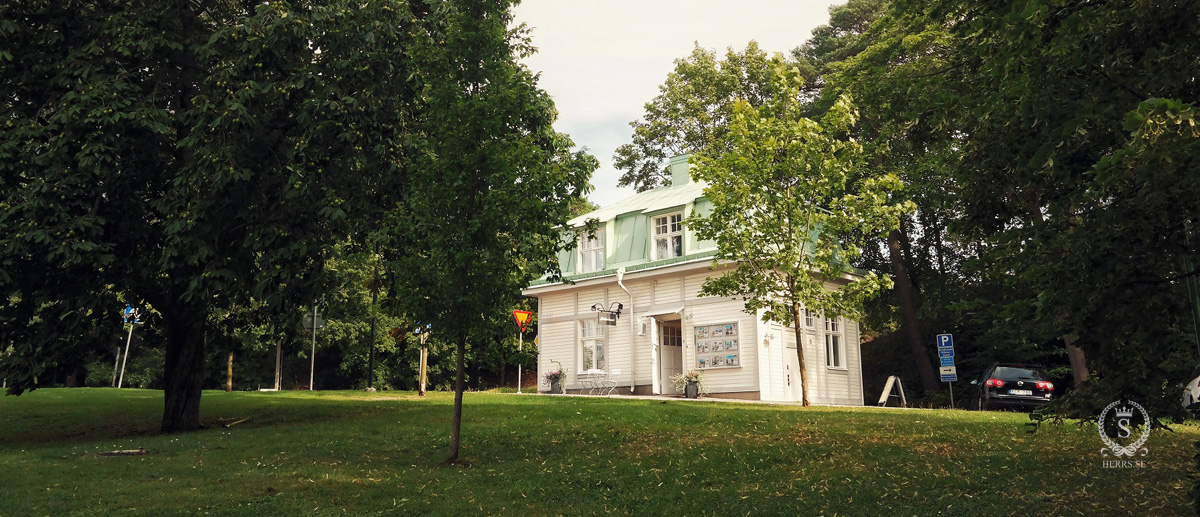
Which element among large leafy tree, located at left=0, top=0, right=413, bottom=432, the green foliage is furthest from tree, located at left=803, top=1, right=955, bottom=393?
large leafy tree, located at left=0, top=0, right=413, bottom=432

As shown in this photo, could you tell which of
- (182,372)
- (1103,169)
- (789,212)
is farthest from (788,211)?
(1103,169)

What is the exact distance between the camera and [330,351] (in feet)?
160

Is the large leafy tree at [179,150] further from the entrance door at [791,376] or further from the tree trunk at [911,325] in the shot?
the tree trunk at [911,325]

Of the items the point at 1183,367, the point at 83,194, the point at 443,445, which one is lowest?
the point at 443,445

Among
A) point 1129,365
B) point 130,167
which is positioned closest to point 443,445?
point 130,167

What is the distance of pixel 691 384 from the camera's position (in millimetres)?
25531

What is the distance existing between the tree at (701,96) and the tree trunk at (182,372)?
2510 centimetres

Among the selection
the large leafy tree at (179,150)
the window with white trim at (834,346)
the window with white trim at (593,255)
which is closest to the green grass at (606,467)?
the large leafy tree at (179,150)

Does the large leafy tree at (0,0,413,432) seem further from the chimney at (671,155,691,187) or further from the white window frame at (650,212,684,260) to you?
the chimney at (671,155,691,187)

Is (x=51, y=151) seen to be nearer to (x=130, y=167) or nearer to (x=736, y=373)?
(x=130, y=167)

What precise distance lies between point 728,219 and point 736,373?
6883 millimetres

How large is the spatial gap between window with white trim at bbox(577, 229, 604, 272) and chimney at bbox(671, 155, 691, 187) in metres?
3.66

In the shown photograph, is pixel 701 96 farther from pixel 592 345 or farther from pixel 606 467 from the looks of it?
pixel 606 467

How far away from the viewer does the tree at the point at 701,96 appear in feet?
126
